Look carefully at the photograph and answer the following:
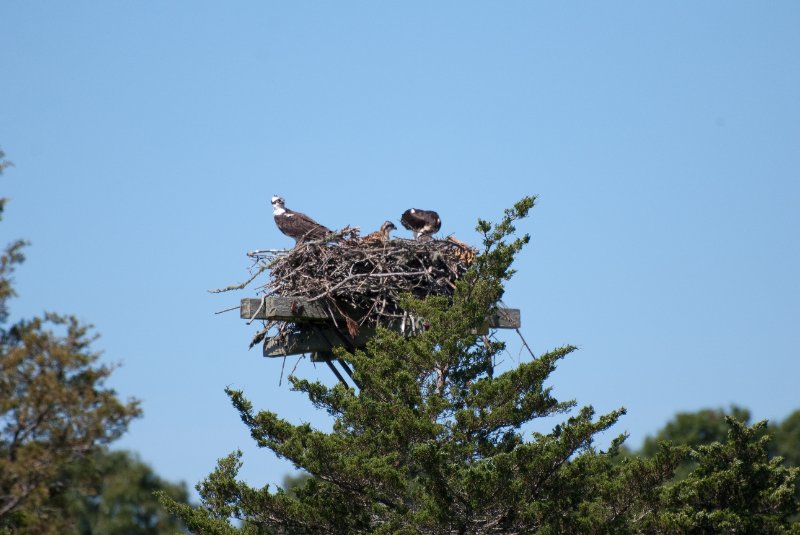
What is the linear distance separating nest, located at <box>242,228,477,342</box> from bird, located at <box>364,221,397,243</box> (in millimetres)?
31

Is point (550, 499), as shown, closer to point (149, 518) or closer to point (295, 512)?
point (295, 512)

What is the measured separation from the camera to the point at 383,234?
63.0 ft

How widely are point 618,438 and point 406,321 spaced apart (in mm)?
3170

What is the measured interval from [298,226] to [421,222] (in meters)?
1.98

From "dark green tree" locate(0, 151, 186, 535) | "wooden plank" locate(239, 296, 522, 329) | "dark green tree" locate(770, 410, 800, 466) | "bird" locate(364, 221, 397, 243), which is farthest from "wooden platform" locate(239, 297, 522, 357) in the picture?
"dark green tree" locate(770, 410, 800, 466)

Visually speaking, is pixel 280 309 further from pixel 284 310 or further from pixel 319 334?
pixel 319 334

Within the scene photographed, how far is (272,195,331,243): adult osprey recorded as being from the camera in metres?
19.2

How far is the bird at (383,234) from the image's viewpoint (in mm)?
19000

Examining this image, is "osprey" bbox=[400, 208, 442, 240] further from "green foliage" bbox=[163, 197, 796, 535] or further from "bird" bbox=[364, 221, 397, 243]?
"green foliage" bbox=[163, 197, 796, 535]

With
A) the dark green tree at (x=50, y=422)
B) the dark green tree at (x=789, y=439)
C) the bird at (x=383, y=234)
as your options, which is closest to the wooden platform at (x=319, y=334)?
the bird at (x=383, y=234)

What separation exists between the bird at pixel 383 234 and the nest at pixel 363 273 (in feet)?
0.10

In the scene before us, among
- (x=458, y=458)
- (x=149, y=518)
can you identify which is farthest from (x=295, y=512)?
(x=149, y=518)

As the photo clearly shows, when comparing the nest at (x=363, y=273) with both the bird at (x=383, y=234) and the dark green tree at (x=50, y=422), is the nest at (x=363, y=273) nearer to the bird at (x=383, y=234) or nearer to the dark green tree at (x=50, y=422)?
the bird at (x=383, y=234)

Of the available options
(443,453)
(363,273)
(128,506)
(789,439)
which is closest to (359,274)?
(363,273)
